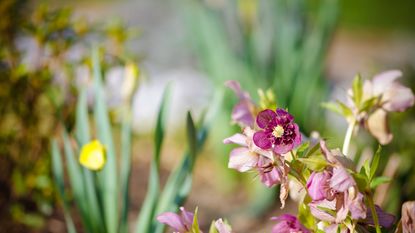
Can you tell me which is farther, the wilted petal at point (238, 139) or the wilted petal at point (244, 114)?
the wilted petal at point (244, 114)

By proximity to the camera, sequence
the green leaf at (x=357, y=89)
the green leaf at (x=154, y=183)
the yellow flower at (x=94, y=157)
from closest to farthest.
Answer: the green leaf at (x=357, y=89) → the yellow flower at (x=94, y=157) → the green leaf at (x=154, y=183)

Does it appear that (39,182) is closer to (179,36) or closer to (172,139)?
(172,139)

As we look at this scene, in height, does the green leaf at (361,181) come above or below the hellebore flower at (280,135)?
below

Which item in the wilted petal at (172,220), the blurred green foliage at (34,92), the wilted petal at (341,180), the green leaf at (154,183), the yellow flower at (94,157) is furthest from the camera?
the blurred green foliage at (34,92)

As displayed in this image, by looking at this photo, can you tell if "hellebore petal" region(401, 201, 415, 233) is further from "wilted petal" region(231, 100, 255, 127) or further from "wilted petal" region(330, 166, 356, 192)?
"wilted petal" region(231, 100, 255, 127)

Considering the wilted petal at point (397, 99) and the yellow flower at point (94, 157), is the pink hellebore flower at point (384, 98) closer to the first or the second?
the wilted petal at point (397, 99)

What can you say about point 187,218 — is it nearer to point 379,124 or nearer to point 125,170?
point 379,124

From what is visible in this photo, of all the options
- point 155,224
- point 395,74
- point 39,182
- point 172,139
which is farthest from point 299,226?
point 172,139

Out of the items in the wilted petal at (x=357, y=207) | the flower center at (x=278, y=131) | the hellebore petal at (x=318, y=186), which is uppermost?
the flower center at (x=278, y=131)

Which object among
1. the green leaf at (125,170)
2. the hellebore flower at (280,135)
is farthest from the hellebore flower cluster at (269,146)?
the green leaf at (125,170)
